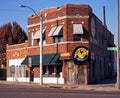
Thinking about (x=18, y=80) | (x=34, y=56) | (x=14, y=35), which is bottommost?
(x=18, y=80)

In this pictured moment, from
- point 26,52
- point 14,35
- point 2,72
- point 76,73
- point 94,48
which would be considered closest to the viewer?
point 76,73

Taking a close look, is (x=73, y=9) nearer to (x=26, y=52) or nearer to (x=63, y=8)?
(x=63, y=8)

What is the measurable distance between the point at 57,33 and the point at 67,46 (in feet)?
7.01

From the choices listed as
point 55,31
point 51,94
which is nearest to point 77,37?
point 55,31

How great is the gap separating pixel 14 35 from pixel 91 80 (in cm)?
3444

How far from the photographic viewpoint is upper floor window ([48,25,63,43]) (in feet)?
145

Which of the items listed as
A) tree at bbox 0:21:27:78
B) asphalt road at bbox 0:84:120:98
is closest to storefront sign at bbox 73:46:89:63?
asphalt road at bbox 0:84:120:98

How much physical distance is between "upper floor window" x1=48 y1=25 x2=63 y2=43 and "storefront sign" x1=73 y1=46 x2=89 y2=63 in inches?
134

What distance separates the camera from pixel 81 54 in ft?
140

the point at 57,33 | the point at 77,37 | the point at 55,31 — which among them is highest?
the point at 55,31

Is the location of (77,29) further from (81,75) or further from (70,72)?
(81,75)

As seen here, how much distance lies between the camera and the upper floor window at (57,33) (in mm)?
44344

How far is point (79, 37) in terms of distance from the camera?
43812 millimetres

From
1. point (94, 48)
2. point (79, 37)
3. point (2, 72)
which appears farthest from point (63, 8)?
point (2, 72)
